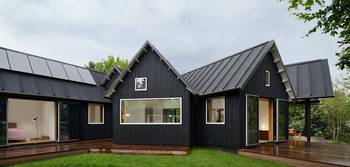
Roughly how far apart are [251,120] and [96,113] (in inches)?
391

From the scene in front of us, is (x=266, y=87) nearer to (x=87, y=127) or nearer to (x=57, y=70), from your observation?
(x=87, y=127)

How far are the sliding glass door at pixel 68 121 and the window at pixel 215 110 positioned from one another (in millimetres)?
7635

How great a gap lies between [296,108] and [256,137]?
1579cm

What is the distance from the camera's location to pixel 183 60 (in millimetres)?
39281

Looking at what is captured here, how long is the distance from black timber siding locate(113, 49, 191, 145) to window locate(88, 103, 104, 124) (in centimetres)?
304

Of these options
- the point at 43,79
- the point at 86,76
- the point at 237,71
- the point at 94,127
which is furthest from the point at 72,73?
the point at 237,71

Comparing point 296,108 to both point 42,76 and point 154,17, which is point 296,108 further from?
point 42,76

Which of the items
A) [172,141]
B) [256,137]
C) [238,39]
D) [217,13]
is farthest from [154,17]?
[256,137]

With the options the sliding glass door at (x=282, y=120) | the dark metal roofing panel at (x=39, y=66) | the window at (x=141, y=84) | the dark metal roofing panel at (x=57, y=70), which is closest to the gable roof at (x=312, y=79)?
the sliding glass door at (x=282, y=120)

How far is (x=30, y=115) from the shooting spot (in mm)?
16859

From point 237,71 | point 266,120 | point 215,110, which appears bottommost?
point 266,120

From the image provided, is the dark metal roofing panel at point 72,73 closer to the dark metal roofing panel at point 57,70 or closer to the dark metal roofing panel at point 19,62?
the dark metal roofing panel at point 57,70

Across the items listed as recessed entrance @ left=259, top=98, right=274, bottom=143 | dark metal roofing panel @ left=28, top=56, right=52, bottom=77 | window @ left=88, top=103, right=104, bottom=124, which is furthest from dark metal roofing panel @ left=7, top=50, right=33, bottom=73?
recessed entrance @ left=259, top=98, right=274, bottom=143

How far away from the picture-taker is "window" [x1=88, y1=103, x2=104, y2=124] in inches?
626
